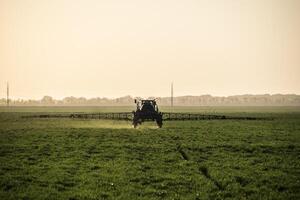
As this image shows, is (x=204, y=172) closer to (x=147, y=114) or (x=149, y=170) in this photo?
(x=149, y=170)

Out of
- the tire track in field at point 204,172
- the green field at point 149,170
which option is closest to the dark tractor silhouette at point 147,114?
the green field at point 149,170

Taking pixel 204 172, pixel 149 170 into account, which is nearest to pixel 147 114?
pixel 149 170

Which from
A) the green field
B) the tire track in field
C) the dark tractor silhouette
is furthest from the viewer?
the dark tractor silhouette

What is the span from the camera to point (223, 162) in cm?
1786

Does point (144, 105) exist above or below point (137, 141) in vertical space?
above

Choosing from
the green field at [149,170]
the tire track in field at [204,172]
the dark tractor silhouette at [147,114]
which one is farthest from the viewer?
the dark tractor silhouette at [147,114]

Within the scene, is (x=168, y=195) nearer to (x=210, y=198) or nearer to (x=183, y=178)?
(x=210, y=198)

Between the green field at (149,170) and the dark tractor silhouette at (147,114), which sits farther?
the dark tractor silhouette at (147,114)

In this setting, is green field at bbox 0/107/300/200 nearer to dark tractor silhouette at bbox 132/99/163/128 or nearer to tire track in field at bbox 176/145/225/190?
tire track in field at bbox 176/145/225/190

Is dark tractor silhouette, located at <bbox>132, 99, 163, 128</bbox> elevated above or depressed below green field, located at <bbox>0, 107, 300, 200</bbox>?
above

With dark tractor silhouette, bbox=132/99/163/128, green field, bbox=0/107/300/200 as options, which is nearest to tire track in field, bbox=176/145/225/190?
green field, bbox=0/107/300/200

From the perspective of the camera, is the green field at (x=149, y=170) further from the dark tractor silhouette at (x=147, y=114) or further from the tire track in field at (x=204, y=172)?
the dark tractor silhouette at (x=147, y=114)

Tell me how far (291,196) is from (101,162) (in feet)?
29.4

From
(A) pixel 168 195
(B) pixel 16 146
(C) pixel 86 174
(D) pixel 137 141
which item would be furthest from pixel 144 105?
(A) pixel 168 195
